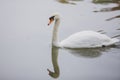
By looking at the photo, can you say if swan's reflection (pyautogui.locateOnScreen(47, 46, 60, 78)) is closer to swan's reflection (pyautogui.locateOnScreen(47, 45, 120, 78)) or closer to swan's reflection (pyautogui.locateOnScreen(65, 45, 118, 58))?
swan's reflection (pyautogui.locateOnScreen(47, 45, 120, 78))

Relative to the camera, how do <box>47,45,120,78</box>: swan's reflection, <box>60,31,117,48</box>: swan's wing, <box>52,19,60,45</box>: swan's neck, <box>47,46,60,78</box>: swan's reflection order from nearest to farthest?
Result: 1. <box>47,46,60,78</box>: swan's reflection
2. <box>47,45,120,78</box>: swan's reflection
3. <box>60,31,117,48</box>: swan's wing
4. <box>52,19,60,45</box>: swan's neck

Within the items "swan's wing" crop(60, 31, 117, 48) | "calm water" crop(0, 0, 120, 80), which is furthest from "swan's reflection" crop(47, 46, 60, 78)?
"swan's wing" crop(60, 31, 117, 48)

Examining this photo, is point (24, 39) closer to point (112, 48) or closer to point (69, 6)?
point (112, 48)

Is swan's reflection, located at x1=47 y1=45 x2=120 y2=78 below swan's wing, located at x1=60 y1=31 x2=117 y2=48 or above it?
below

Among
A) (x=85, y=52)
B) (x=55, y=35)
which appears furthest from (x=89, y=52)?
(x=55, y=35)

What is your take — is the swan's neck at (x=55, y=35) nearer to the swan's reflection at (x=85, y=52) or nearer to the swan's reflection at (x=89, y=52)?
the swan's reflection at (x=85, y=52)

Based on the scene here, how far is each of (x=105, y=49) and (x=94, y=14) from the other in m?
1.48

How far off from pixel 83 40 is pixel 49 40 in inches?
22.5

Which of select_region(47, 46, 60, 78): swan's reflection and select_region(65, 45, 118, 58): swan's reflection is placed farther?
select_region(65, 45, 118, 58): swan's reflection

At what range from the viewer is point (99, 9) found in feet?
24.9

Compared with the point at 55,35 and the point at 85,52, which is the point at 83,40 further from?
the point at 55,35

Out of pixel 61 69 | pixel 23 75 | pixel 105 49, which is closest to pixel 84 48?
pixel 105 49

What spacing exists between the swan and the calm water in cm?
7

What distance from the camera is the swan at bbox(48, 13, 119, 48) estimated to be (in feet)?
19.1
